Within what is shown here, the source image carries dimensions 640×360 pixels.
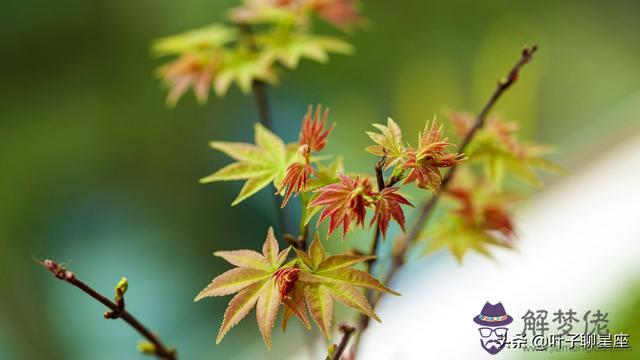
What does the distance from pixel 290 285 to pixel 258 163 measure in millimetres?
170

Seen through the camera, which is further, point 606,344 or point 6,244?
point 6,244

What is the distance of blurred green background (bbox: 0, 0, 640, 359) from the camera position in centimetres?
186

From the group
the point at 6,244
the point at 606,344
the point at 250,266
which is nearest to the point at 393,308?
the point at 606,344

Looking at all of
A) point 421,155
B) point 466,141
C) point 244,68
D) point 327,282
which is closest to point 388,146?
point 421,155

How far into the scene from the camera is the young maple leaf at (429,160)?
53 centimetres

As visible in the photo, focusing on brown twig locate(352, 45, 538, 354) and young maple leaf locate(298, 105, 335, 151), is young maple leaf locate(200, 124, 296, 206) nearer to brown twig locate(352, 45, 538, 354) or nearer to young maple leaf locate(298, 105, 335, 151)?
young maple leaf locate(298, 105, 335, 151)

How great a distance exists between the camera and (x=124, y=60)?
223 centimetres

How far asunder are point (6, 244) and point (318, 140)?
169 centimetres

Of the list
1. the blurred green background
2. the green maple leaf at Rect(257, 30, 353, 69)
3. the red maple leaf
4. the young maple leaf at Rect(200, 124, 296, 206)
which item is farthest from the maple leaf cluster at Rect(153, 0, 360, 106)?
the blurred green background

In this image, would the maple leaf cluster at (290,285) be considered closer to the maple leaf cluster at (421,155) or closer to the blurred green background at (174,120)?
the maple leaf cluster at (421,155)

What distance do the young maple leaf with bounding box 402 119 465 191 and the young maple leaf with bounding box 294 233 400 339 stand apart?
0.09m

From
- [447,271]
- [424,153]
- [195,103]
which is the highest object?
[195,103]

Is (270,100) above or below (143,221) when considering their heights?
above

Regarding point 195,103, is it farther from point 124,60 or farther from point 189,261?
point 189,261
